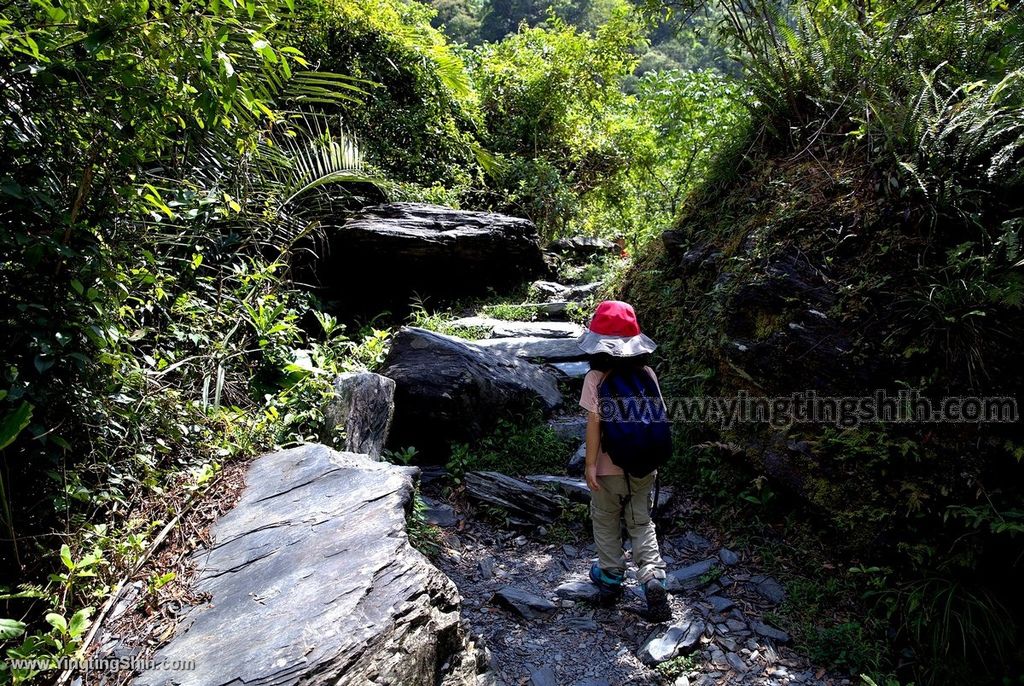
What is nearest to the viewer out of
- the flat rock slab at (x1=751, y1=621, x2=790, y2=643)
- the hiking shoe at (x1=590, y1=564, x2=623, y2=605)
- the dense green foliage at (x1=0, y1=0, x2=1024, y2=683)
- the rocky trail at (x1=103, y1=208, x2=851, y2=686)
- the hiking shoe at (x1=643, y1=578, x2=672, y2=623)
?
the rocky trail at (x1=103, y1=208, x2=851, y2=686)

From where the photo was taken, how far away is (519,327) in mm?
7508

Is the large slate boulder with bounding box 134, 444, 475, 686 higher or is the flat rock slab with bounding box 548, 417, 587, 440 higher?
the large slate boulder with bounding box 134, 444, 475, 686

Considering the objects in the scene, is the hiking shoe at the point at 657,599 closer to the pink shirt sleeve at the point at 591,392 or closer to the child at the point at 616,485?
the child at the point at 616,485

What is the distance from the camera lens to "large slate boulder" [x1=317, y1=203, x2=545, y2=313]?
286 inches

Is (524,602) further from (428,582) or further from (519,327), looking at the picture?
(519,327)

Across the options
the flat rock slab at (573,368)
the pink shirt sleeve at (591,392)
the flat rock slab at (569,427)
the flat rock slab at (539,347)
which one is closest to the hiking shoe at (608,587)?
the pink shirt sleeve at (591,392)

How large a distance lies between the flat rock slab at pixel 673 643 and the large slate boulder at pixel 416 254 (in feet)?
17.6

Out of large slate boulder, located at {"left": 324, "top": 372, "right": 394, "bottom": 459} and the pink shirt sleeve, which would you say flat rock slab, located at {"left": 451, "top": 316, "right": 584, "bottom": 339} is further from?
the pink shirt sleeve

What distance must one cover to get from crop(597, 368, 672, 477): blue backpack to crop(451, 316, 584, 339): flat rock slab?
3.77m

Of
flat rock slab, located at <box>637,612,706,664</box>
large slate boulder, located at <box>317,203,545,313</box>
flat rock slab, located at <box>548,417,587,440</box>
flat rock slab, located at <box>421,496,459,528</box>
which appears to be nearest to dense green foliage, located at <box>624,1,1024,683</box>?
flat rock slab, located at <box>637,612,706,664</box>

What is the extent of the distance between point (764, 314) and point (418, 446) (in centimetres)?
299

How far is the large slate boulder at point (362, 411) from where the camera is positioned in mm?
4449

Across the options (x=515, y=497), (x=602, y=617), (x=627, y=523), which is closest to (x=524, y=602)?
(x=602, y=617)

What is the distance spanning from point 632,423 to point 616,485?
415 mm
